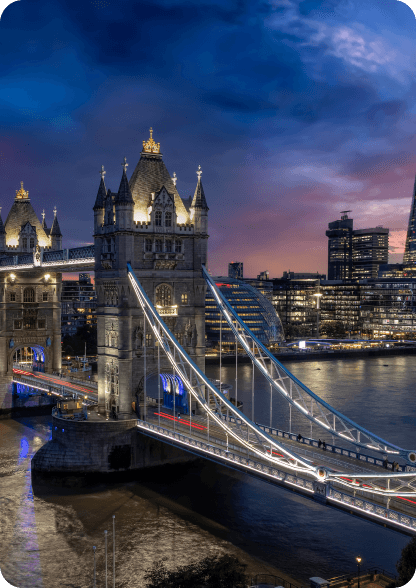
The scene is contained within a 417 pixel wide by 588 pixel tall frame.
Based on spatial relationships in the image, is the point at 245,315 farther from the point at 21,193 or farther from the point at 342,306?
the point at 21,193

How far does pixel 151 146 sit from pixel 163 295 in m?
Answer: 10.4

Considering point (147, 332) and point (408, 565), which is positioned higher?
point (147, 332)

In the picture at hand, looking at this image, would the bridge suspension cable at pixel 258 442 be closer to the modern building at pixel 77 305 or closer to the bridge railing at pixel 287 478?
the bridge railing at pixel 287 478

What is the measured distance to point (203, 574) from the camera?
28.4 meters

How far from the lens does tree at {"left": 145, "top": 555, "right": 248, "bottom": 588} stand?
89.2 ft

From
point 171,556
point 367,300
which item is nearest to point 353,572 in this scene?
point 171,556

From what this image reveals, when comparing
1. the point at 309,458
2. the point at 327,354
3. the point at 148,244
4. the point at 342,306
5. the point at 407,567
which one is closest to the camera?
the point at 407,567

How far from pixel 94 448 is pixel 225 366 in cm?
6329

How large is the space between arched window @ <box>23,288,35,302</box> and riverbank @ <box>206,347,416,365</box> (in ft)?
146

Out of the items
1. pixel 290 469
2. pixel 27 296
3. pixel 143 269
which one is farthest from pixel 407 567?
pixel 27 296

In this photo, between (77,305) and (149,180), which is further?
(77,305)

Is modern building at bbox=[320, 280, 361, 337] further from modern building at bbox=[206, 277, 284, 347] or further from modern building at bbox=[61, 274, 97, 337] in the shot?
modern building at bbox=[61, 274, 97, 337]

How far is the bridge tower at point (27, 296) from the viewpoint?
6788 cm

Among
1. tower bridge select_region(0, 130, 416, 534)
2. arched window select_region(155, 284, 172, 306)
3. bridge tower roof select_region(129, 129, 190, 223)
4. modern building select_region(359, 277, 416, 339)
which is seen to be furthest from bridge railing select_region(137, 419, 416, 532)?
modern building select_region(359, 277, 416, 339)
